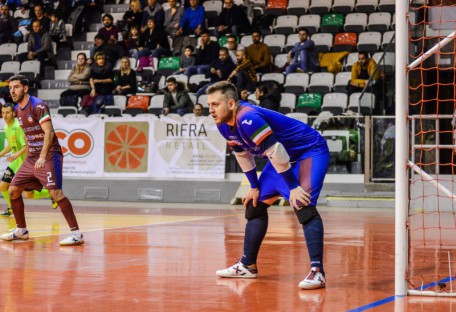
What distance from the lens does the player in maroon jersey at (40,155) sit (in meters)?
11.6

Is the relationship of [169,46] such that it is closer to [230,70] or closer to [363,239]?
[230,70]

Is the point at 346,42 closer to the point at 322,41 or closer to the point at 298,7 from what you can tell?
the point at 322,41

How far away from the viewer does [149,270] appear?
8.92m

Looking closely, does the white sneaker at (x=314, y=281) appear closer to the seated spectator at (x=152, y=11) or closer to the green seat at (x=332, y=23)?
the green seat at (x=332, y=23)

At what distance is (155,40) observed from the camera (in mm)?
26922

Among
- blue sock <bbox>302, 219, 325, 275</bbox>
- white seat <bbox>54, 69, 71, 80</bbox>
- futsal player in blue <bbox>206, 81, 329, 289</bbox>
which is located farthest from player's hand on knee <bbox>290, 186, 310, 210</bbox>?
white seat <bbox>54, 69, 71, 80</bbox>

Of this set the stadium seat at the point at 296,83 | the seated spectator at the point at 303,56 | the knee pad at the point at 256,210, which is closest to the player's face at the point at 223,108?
the knee pad at the point at 256,210

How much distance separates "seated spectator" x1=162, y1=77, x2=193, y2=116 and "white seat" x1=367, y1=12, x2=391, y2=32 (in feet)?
19.1

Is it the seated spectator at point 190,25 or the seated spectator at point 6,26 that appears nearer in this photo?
the seated spectator at point 190,25

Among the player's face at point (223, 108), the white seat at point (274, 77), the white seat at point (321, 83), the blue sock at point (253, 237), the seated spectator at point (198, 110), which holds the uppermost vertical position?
the white seat at point (274, 77)

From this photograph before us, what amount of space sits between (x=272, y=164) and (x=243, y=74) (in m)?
16.0

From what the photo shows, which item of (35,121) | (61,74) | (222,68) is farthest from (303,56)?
(35,121)

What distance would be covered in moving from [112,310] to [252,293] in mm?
1416

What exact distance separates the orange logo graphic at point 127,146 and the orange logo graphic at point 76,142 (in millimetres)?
583
